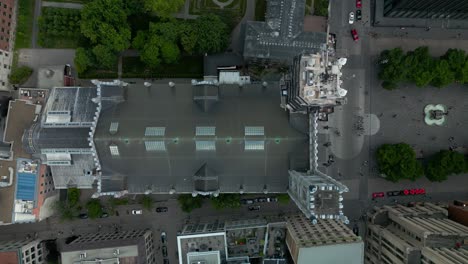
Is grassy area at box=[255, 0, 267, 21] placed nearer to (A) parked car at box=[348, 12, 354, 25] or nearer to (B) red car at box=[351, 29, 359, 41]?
(A) parked car at box=[348, 12, 354, 25]

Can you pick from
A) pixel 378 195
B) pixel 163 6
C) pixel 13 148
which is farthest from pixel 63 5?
pixel 378 195

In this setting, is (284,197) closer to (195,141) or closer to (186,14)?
(195,141)

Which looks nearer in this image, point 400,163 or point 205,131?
point 205,131

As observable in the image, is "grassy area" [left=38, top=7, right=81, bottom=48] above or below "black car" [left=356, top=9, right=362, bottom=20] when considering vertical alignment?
below

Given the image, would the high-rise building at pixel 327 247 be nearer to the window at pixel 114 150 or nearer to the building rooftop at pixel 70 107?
the window at pixel 114 150

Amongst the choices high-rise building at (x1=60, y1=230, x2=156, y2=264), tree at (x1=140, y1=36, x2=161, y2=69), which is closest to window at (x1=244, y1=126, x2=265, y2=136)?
tree at (x1=140, y1=36, x2=161, y2=69)
